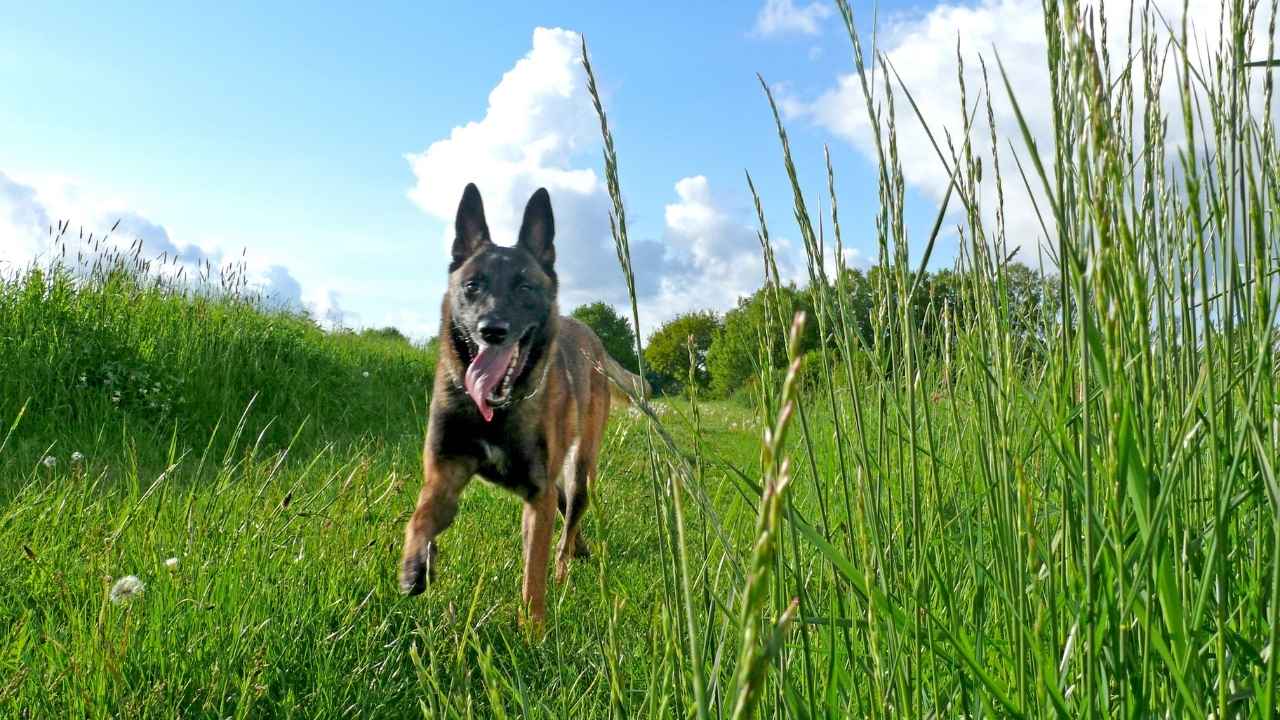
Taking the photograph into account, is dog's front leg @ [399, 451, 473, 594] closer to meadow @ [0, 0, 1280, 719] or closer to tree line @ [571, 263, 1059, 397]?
meadow @ [0, 0, 1280, 719]

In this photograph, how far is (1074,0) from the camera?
0.70 metres

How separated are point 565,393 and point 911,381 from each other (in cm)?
393

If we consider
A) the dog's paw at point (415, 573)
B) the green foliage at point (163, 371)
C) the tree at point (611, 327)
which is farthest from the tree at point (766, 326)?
the tree at point (611, 327)

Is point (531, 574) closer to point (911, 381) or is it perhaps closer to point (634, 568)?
point (634, 568)

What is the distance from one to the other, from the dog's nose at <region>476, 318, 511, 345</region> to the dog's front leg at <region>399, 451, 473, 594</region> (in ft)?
1.93

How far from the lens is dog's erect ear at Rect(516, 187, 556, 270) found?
4.82 meters

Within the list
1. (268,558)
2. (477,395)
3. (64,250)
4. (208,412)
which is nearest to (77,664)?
(268,558)

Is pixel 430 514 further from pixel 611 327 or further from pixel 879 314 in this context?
pixel 611 327

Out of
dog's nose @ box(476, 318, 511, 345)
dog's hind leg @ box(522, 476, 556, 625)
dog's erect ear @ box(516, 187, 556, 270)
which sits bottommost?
dog's hind leg @ box(522, 476, 556, 625)

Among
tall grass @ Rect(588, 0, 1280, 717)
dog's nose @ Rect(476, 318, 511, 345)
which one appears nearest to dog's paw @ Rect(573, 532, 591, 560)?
dog's nose @ Rect(476, 318, 511, 345)

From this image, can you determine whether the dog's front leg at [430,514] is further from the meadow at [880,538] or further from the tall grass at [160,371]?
the tall grass at [160,371]

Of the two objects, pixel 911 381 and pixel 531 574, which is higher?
pixel 911 381

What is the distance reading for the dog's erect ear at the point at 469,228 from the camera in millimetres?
4768

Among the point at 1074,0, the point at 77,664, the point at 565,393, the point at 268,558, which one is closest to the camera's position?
the point at 1074,0
